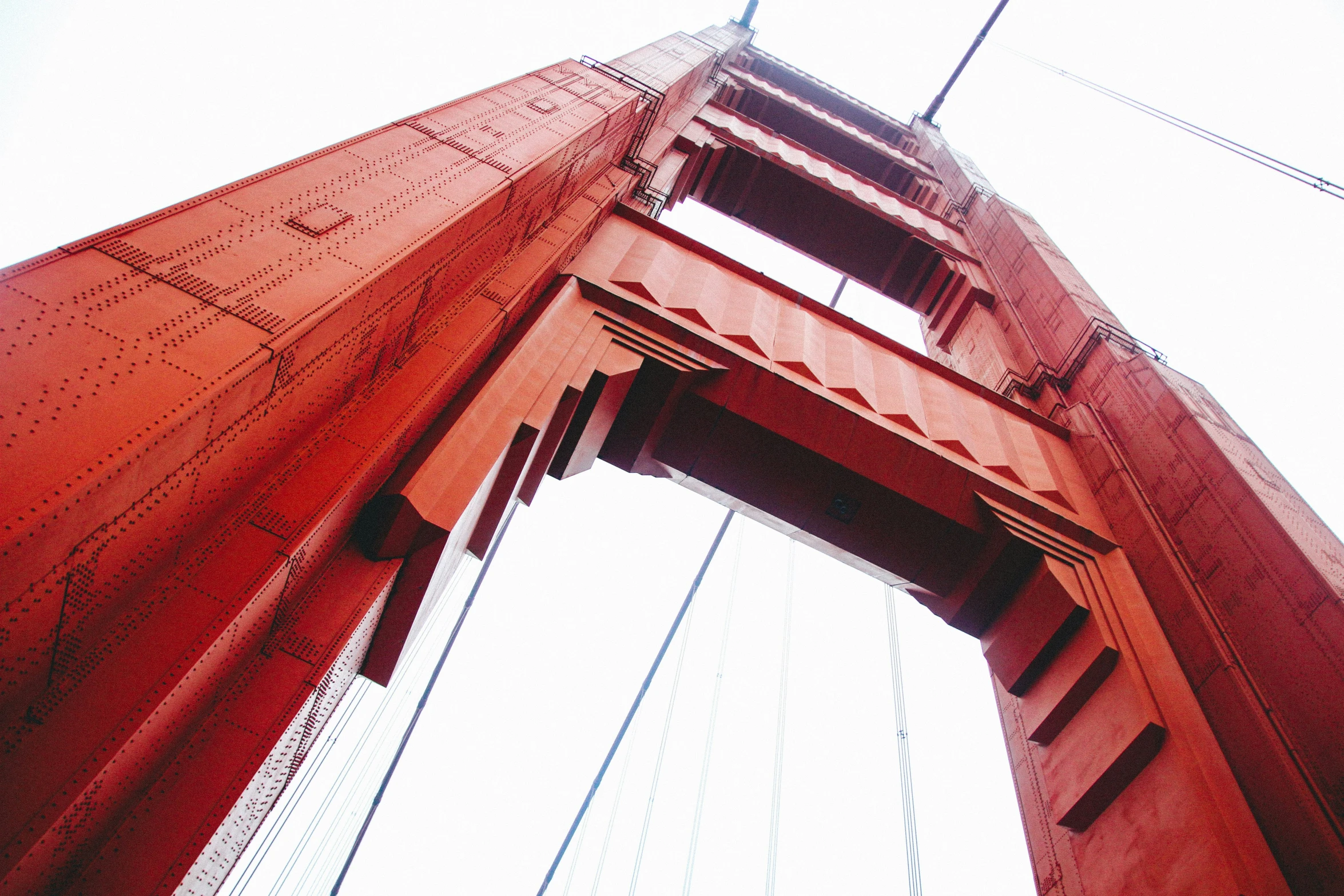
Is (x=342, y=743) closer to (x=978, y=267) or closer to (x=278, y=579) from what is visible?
(x=278, y=579)

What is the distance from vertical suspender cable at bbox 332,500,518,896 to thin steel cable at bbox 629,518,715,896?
5031 millimetres

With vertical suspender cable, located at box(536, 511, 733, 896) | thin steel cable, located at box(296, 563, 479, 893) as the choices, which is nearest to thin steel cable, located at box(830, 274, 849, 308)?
vertical suspender cable, located at box(536, 511, 733, 896)

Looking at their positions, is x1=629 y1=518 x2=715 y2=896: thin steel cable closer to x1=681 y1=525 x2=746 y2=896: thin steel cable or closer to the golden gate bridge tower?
x1=681 y1=525 x2=746 y2=896: thin steel cable

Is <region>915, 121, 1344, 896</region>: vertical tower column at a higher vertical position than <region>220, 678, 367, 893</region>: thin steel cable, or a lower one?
higher

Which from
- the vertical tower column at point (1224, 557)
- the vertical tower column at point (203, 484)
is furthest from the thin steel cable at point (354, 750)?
the vertical tower column at point (1224, 557)

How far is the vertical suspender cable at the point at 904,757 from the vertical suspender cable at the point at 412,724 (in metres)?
8.09

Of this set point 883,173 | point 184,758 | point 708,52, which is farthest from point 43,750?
point 883,173

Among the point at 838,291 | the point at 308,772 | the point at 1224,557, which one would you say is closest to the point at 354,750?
the point at 308,772

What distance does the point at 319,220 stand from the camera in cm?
364

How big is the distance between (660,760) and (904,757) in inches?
209

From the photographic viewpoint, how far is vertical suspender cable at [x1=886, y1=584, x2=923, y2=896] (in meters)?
10.6

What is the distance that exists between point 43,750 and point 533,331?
3.43m

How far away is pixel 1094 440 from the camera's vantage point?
7.18 m

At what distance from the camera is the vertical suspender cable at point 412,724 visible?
13.1m
